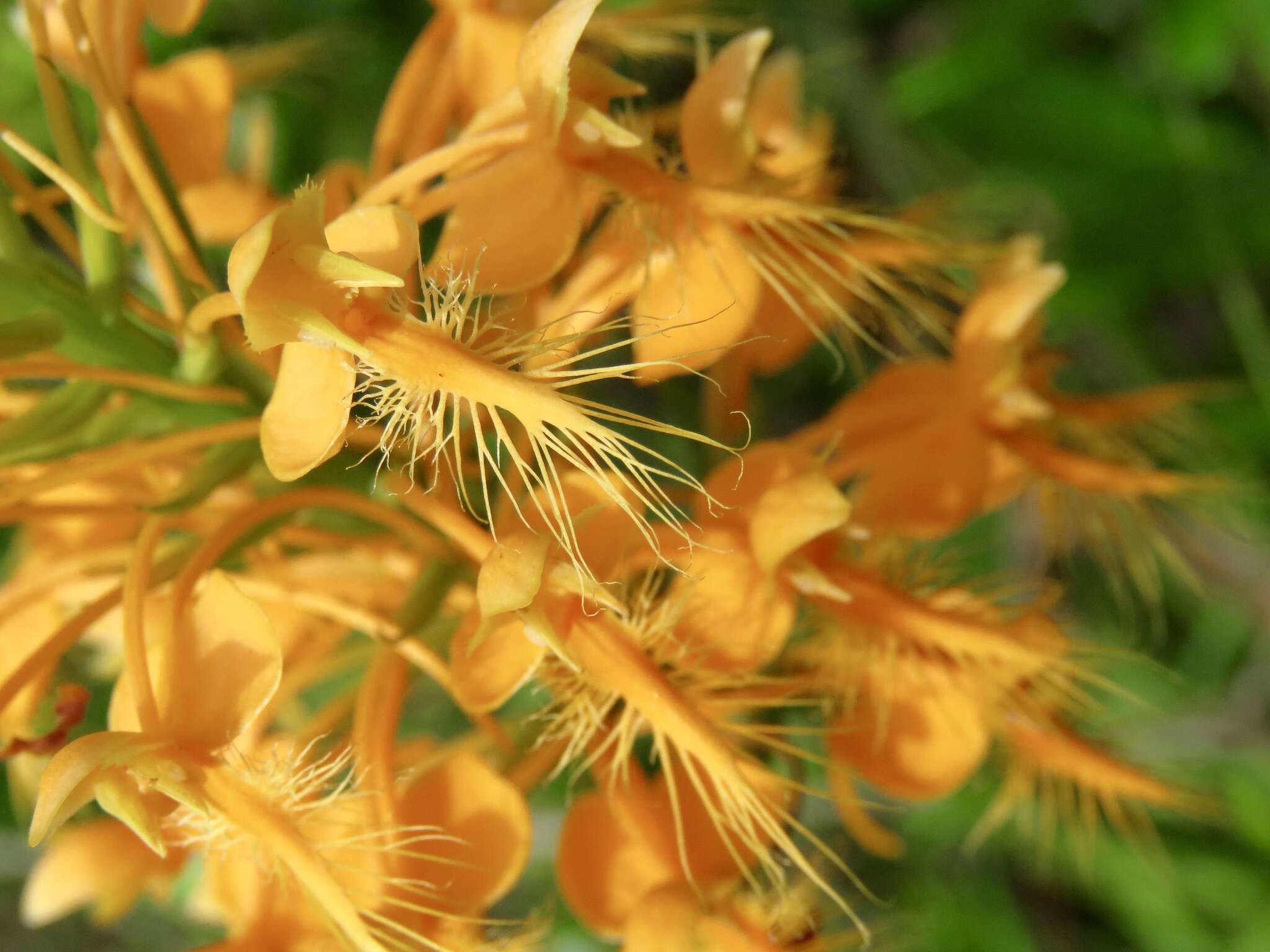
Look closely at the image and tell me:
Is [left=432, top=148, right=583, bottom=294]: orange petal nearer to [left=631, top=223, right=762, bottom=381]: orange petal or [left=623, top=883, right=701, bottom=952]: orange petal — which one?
[left=631, top=223, right=762, bottom=381]: orange petal

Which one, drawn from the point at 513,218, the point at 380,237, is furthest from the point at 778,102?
the point at 380,237

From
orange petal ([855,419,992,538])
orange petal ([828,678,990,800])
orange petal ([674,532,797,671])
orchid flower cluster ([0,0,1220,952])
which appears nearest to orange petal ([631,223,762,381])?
orchid flower cluster ([0,0,1220,952])

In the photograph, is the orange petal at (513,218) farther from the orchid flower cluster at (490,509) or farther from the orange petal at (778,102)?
the orange petal at (778,102)

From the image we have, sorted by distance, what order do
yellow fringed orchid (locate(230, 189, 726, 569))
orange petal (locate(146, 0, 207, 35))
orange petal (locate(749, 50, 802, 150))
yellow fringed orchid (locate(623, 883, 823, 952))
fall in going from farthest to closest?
orange petal (locate(749, 50, 802, 150)) → orange petal (locate(146, 0, 207, 35)) → yellow fringed orchid (locate(623, 883, 823, 952)) → yellow fringed orchid (locate(230, 189, 726, 569))

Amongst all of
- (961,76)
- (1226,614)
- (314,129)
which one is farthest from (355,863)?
(1226,614)

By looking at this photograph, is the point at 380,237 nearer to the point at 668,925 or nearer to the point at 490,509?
the point at 490,509

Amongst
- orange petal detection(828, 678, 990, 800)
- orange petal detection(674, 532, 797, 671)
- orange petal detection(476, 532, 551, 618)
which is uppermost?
orange petal detection(476, 532, 551, 618)
